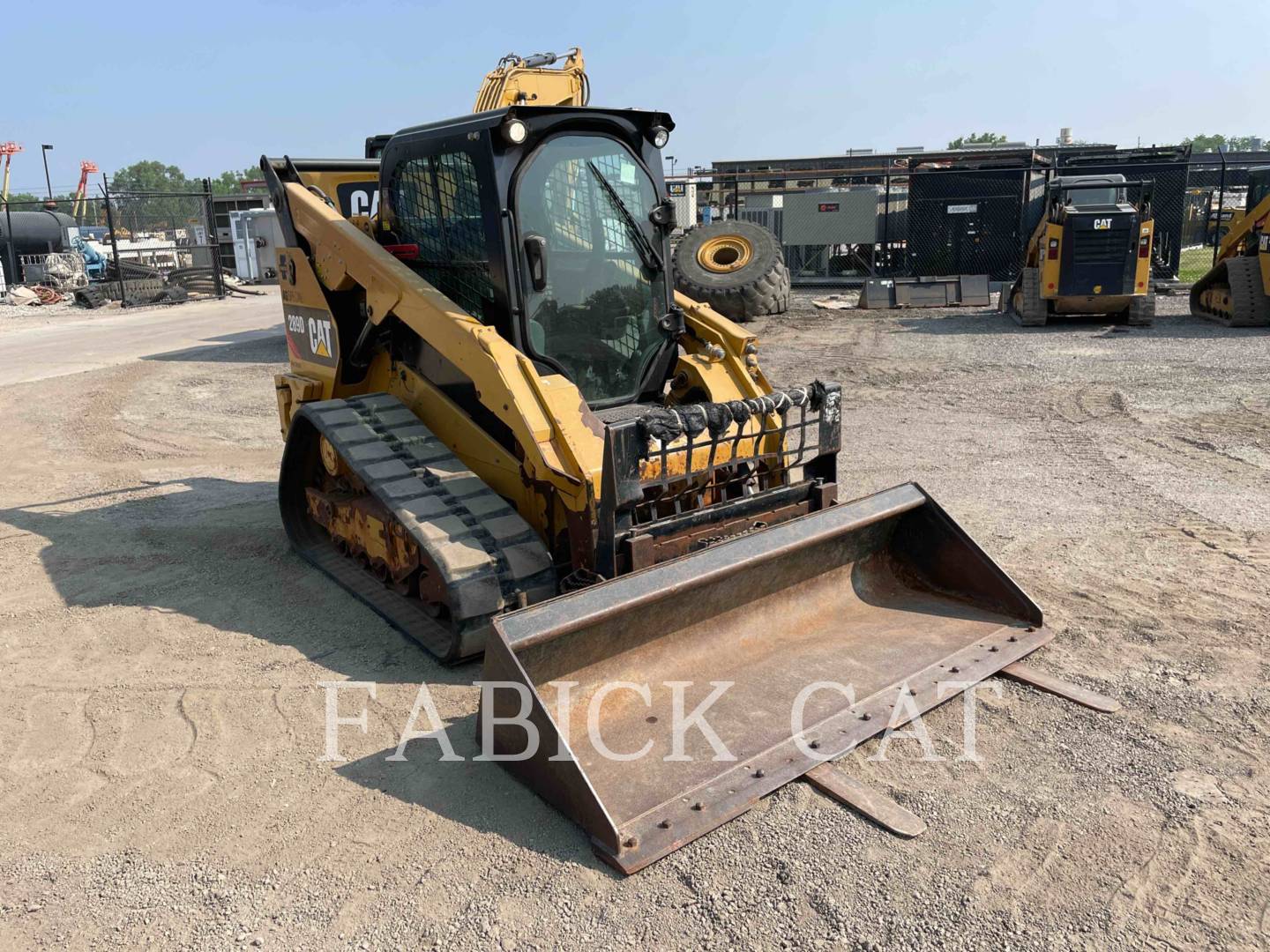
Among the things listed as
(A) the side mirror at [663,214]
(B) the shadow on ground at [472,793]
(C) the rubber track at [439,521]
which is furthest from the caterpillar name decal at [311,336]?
(B) the shadow on ground at [472,793]

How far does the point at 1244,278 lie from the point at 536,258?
1287cm

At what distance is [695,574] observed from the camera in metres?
3.92

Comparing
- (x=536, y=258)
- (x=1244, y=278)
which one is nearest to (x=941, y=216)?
(x=1244, y=278)

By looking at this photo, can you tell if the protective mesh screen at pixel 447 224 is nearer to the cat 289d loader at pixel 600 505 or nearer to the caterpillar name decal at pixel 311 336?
the cat 289d loader at pixel 600 505

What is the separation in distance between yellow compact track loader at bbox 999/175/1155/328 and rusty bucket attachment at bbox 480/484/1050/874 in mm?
11046

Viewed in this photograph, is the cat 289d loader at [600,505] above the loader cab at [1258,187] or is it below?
below

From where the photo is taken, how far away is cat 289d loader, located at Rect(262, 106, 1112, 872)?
3574 millimetres

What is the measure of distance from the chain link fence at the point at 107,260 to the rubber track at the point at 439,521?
18167mm

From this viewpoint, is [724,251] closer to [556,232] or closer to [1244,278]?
[1244,278]

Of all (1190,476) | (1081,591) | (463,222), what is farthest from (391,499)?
(1190,476)

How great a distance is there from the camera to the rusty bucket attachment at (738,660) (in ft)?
10.9

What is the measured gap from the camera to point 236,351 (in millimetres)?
14875

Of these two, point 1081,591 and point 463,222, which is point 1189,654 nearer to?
point 1081,591

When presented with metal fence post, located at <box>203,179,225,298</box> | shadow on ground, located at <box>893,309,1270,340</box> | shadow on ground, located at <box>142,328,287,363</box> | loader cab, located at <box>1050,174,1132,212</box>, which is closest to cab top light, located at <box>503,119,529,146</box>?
shadow on ground, located at <box>142,328,287,363</box>
